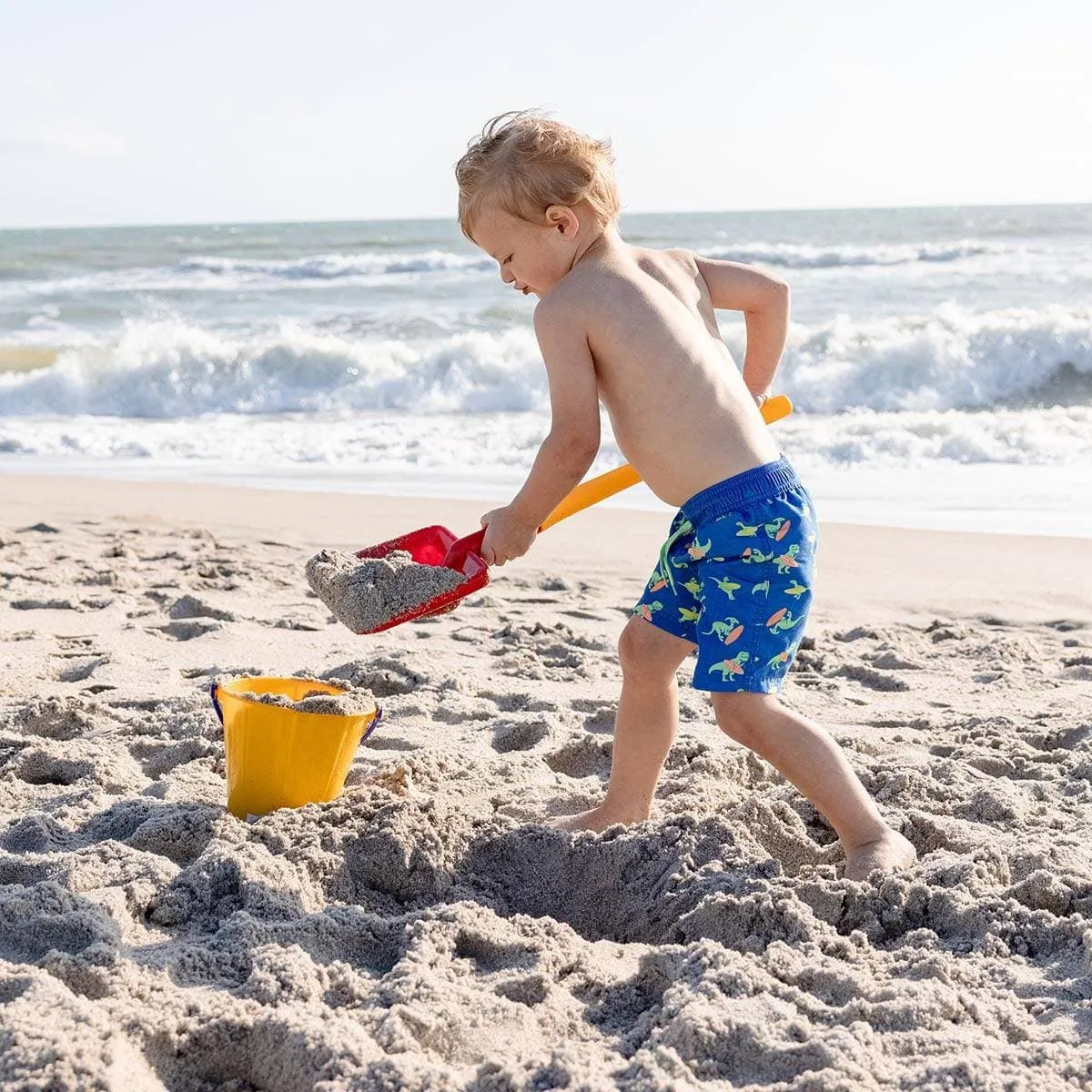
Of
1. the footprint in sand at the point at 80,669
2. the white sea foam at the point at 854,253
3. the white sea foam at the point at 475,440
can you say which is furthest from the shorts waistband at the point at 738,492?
the white sea foam at the point at 854,253

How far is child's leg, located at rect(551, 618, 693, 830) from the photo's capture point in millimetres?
2428

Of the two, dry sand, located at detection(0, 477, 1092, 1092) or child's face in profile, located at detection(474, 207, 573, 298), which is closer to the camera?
dry sand, located at detection(0, 477, 1092, 1092)

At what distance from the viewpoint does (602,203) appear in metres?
2.36

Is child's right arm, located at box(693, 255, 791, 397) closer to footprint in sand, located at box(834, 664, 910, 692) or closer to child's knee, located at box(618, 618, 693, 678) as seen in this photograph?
child's knee, located at box(618, 618, 693, 678)

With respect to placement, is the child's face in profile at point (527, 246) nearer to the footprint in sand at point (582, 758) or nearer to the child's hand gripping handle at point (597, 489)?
the child's hand gripping handle at point (597, 489)

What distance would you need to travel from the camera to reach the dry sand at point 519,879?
163 centimetres

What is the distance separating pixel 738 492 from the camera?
2293 mm

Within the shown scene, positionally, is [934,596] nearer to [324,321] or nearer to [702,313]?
[702,313]

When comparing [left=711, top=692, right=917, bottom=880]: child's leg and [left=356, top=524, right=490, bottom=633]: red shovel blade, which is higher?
[left=356, top=524, right=490, bottom=633]: red shovel blade

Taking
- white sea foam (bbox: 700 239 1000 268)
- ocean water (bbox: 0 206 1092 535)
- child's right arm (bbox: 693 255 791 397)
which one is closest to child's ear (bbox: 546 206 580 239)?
child's right arm (bbox: 693 255 791 397)

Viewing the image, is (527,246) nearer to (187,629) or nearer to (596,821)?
(596,821)

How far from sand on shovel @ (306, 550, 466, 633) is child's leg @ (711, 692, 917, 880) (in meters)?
0.53

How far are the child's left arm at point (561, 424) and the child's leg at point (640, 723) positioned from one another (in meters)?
0.30

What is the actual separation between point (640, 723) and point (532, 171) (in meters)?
1.02
